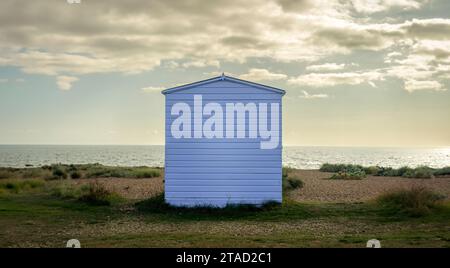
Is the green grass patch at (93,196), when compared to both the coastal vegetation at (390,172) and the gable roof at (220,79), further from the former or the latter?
the coastal vegetation at (390,172)

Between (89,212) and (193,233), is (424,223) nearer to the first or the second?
(193,233)

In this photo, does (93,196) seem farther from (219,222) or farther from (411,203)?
(411,203)

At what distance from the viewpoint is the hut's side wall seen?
13844 millimetres

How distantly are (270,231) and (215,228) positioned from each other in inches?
52.2

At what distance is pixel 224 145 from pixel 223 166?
61 centimetres

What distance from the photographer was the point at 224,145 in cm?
1384

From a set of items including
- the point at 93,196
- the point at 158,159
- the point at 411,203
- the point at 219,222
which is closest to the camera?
the point at 219,222

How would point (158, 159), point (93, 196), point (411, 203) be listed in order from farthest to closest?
point (158, 159)
point (93, 196)
point (411, 203)

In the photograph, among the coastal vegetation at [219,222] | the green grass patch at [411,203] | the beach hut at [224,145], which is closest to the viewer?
the coastal vegetation at [219,222]

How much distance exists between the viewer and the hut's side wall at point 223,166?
13844 millimetres

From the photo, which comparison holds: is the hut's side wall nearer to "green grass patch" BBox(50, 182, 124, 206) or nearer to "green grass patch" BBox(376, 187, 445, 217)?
"green grass patch" BBox(50, 182, 124, 206)

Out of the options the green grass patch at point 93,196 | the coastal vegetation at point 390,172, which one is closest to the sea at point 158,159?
the coastal vegetation at point 390,172

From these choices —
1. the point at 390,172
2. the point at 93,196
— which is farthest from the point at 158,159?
the point at 93,196

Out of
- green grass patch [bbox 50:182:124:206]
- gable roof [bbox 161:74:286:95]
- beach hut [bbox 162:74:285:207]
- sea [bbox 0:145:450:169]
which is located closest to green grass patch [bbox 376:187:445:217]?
beach hut [bbox 162:74:285:207]
